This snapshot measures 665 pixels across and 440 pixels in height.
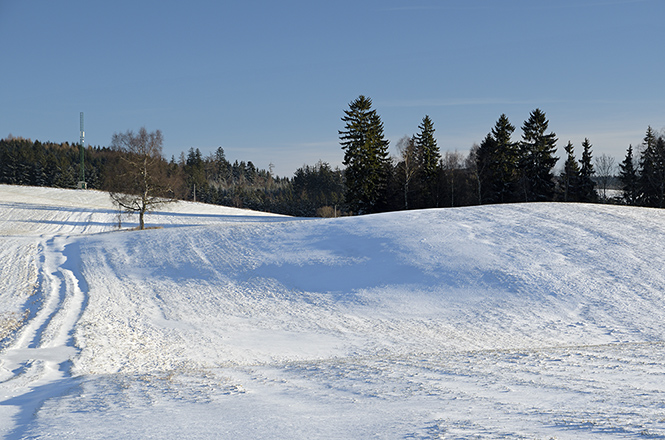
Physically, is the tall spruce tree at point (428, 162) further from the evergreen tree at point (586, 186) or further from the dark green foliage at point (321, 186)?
the dark green foliage at point (321, 186)

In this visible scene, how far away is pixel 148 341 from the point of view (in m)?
11.5

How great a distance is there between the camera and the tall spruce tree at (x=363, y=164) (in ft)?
164

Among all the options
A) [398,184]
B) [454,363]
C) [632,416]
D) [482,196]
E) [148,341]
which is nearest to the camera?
[632,416]

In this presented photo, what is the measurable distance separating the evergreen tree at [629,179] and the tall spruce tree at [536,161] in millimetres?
8770

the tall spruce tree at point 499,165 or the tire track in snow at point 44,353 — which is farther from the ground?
the tall spruce tree at point 499,165

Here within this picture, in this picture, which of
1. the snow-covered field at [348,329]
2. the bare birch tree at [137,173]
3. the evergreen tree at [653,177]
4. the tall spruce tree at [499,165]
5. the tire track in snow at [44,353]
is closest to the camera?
the snow-covered field at [348,329]

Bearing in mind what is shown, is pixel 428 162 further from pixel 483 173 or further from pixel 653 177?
pixel 653 177

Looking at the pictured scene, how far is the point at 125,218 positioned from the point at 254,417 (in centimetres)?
4671

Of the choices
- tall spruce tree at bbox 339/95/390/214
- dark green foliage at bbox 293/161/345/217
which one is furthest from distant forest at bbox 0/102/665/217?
dark green foliage at bbox 293/161/345/217

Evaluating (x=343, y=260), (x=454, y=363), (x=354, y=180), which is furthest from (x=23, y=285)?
(x=354, y=180)

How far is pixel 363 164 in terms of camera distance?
50.2 m

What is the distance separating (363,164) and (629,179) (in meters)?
32.3

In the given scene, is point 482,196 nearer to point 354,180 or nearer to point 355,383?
point 354,180

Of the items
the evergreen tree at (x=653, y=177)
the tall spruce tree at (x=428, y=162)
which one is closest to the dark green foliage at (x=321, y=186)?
the tall spruce tree at (x=428, y=162)
